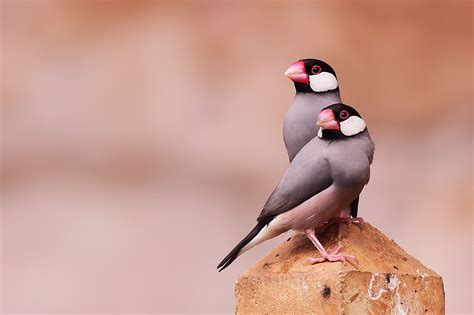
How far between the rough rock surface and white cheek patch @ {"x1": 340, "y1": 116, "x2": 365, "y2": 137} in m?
0.30

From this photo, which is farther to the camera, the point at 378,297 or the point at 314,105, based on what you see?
the point at 314,105

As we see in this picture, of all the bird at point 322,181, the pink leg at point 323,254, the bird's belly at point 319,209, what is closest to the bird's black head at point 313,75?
the bird at point 322,181

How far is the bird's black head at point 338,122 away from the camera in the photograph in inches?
105

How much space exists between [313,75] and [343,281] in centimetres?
86

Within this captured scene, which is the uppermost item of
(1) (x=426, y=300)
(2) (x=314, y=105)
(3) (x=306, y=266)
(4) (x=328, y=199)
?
(2) (x=314, y=105)

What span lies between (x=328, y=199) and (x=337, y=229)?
13 cm

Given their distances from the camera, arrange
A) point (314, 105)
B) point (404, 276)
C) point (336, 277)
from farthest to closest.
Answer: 1. point (314, 105)
2. point (404, 276)
3. point (336, 277)

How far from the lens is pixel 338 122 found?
8.79 feet

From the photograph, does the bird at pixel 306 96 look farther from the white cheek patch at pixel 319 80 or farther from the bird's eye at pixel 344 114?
the bird's eye at pixel 344 114

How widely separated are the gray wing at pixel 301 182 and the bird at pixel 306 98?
204mm

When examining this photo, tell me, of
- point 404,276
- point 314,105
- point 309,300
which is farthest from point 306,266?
point 314,105

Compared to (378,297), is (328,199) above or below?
above

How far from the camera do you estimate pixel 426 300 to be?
8.75 feet

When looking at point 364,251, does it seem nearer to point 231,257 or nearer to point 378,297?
point 378,297
